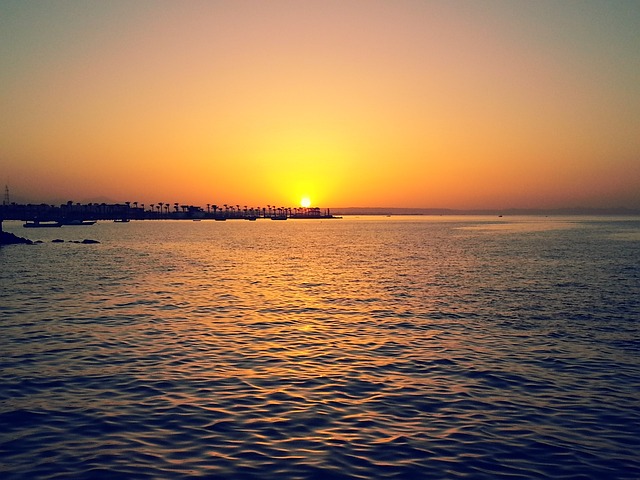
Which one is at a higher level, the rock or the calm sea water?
the rock

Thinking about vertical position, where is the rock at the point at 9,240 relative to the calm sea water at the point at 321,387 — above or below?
above

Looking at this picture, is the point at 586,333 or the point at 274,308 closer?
the point at 586,333

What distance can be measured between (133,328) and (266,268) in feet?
140

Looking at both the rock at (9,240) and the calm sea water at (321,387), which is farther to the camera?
the rock at (9,240)

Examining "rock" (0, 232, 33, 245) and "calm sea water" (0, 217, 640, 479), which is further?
"rock" (0, 232, 33, 245)

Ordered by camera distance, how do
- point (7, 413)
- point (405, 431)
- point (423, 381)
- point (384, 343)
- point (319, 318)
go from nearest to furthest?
point (405, 431)
point (7, 413)
point (423, 381)
point (384, 343)
point (319, 318)

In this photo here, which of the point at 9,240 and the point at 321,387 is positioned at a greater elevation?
the point at 9,240

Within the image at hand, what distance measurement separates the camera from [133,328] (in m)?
29.4

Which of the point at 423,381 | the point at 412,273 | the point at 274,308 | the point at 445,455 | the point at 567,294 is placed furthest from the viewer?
the point at 412,273

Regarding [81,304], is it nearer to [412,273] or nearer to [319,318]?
[319,318]

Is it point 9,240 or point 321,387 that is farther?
point 9,240

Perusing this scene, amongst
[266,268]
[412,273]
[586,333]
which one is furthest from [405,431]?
[266,268]

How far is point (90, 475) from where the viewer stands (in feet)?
38.0

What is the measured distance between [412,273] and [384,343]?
123ft
